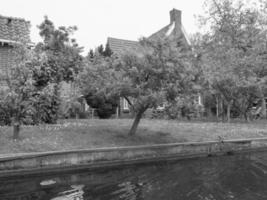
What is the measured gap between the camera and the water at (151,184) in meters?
6.01

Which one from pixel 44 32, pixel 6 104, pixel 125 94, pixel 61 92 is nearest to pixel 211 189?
pixel 125 94

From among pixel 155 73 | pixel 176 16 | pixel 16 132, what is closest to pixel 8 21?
pixel 16 132

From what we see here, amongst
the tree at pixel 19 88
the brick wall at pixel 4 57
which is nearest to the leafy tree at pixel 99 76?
the tree at pixel 19 88

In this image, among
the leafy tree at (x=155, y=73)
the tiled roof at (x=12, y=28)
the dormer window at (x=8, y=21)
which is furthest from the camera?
the dormer window at (x=8, y=21)

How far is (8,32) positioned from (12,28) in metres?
0.49

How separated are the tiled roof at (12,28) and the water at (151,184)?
10202mm

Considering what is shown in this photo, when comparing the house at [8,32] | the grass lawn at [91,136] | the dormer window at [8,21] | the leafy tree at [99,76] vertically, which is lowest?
the grass lawn at [91,136]

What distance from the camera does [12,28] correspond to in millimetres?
15359

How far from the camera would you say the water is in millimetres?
6009

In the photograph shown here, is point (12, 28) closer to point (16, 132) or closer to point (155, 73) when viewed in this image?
point (16, 132)

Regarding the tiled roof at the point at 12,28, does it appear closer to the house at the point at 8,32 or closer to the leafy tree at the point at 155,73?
the house at the point at 8,32

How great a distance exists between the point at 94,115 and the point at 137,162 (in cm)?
1096

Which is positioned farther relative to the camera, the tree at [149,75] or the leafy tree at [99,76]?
the leafy tree at [99,76]

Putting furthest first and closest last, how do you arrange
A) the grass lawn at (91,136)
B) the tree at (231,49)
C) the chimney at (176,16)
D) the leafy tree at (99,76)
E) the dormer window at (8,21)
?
1. the chimney at (176,16)
2. the tree at (231,49)
3. the dormer window at (8,21)
4. the leafy tree at (99,76)
5. the grass lawn at (91,136)
